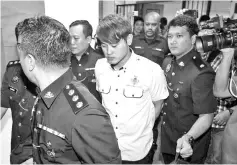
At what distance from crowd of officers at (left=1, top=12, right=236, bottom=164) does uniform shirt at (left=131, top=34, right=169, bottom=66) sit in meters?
A: 1.24

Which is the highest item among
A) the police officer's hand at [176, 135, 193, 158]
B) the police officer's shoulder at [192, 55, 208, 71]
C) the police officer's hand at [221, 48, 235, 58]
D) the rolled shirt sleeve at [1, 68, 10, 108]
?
the police officer's hand at [221, 48, 235, 58]

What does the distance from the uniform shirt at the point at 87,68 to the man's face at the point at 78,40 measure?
65mm

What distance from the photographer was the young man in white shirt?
4.40 feet

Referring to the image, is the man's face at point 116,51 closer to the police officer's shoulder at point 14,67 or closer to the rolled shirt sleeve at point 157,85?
the rolled shirt sleeve at point 157,85

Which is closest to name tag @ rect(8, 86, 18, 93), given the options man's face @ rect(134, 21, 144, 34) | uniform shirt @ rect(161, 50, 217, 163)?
uniform shirt @ rect(161, 50, 217, 163)

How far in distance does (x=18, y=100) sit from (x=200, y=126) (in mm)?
1192

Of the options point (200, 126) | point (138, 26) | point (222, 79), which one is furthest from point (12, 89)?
point (138, 26)

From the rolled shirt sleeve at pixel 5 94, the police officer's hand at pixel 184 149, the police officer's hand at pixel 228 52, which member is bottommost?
the police officer's hand at pixel 184 149

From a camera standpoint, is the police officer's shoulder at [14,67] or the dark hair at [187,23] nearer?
the police officer's shoulder at [14,67]

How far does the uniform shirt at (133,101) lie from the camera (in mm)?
1362

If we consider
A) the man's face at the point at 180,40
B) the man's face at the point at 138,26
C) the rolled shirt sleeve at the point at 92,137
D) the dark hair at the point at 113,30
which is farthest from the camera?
the man's face at the point at 138,26

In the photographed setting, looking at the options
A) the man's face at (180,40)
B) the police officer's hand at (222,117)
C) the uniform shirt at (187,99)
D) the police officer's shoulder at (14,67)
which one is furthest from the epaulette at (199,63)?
the police officer's shoulder at (14,67)

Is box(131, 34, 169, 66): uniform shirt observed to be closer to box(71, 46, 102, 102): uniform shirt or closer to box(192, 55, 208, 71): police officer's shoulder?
box(71, 46, 102, 102): uniform shirt

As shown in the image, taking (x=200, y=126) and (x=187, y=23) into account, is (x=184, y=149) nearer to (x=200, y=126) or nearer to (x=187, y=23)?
(x=200, y=126)
